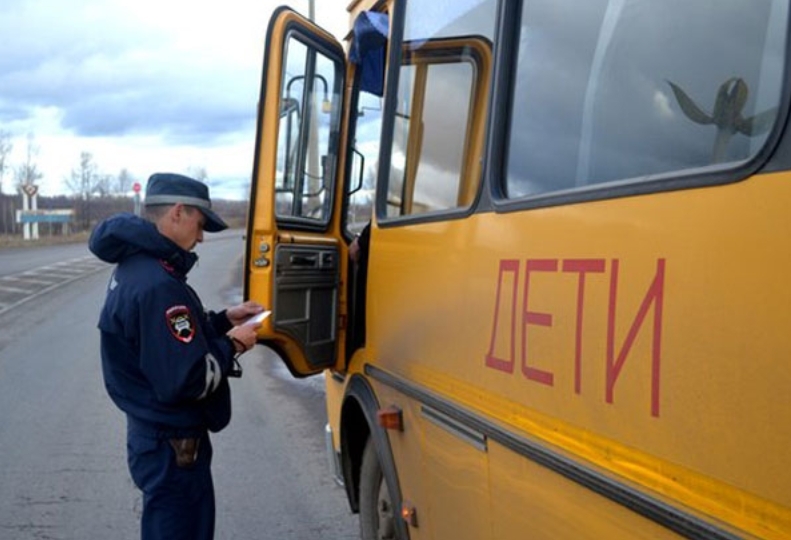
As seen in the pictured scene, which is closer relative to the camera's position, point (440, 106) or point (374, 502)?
point (440, 106)

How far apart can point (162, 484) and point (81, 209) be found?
299 ft

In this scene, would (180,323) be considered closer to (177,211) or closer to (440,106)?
(177,211)

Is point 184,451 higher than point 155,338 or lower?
lower

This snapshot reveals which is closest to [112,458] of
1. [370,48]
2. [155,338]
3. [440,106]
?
[155,338]

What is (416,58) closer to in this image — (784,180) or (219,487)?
(784,180)

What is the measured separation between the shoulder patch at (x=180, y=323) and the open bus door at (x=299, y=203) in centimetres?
71

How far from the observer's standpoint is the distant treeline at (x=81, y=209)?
69.5m

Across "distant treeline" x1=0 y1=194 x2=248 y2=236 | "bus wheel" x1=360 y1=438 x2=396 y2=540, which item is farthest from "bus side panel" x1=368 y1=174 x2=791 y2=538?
"distant treeline" x1=0 y1=194 x2=248 y2=236

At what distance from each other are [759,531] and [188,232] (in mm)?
2312

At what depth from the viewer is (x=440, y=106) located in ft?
9.67

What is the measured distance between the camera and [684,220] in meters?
1.54


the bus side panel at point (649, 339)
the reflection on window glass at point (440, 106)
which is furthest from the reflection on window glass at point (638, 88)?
the reflection on window glass at point (440, 106)

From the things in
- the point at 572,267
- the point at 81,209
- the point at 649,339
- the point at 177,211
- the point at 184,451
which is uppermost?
the point at 81,209

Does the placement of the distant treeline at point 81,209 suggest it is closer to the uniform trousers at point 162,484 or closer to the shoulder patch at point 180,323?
the uniform trousers at point 162,484
